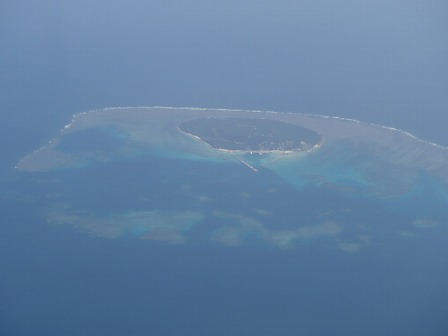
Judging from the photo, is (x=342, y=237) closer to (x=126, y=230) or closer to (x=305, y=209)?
(x=305, y=209)

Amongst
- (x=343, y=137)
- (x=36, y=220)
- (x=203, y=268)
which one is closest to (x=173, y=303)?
(x=203, y=268)

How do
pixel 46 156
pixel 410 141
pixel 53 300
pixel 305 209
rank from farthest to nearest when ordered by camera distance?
pixel 410 141 < pixel 46 156 < pixel 305 209 < pixel 53 300

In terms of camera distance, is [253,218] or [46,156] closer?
[253,218]

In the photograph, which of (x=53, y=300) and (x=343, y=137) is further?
(x=343, y=137)

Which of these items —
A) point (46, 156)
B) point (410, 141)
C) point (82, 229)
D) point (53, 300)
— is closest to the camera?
point (53, 300)

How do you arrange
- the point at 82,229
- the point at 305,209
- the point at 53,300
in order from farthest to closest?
the point at 305,209 < the point at 82,229 < the point at 53,300

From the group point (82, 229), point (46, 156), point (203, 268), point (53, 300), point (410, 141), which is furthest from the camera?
point (410, 141)

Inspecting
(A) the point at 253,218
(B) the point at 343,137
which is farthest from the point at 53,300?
(B) the point at 343,137

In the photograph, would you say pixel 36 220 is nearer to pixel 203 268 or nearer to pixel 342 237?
pixel 203 268
